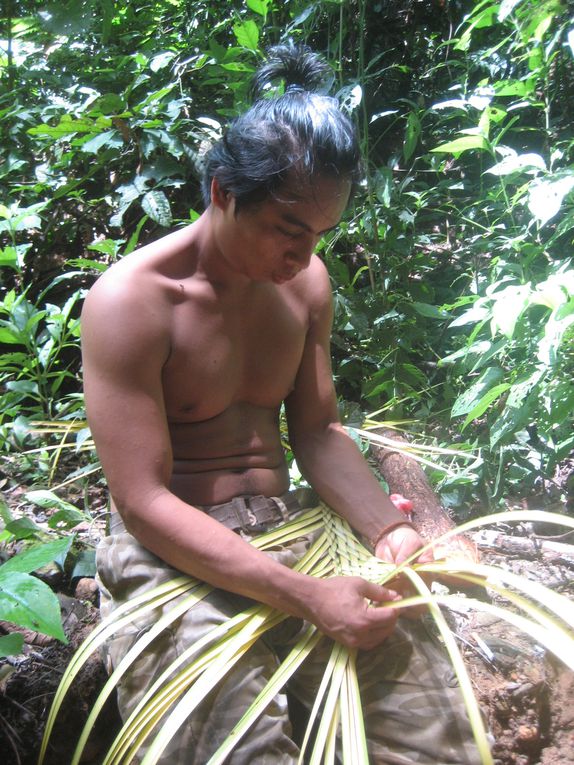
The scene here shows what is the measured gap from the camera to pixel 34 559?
124 cm

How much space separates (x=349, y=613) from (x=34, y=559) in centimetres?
57

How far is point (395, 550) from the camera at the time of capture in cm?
142

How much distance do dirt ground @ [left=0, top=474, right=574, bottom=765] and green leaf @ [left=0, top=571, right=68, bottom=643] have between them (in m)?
0.38

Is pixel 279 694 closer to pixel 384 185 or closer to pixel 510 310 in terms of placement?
pixel 510 310

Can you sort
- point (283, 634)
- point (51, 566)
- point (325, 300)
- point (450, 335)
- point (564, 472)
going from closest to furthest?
point (283, 634)
point (325, 300)
point (51, 566)
point (564, 472)
point (450, 335)

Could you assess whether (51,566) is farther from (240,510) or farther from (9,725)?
(240,510)

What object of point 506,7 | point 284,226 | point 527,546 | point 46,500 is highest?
point 506,7

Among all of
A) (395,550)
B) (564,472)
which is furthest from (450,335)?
(395,550)

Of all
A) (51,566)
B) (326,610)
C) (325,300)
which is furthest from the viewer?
(51,566)

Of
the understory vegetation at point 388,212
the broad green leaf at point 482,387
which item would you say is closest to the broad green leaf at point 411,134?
the understory vegetation at point 388,212

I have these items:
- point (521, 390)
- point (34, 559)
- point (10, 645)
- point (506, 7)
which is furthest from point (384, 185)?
point (10, 645)

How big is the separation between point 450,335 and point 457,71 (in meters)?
1.21

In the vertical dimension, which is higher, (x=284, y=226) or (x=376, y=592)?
(x=284, y=226)

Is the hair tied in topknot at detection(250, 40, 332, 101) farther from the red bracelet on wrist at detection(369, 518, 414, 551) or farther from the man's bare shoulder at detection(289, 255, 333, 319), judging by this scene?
the red bracelet on wrist at detection(369, 518, 414, 551)
